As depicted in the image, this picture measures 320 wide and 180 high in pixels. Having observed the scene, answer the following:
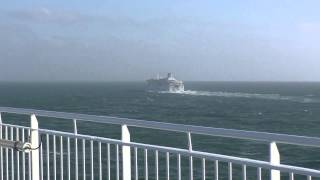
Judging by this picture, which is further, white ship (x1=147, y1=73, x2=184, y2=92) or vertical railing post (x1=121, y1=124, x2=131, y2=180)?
white ship (x1=147, y1=73, x2=184, y2=92)

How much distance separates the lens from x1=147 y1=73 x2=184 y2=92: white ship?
164125 millimetres

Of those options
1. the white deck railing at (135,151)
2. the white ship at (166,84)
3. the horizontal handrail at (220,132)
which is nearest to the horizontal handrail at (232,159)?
the white deck railing at (135,151)

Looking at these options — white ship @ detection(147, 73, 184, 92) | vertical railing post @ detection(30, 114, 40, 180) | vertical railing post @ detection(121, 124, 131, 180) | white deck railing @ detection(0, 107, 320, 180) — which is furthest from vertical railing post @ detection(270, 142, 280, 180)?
white ship @ detection(147, 73, 184, 92)

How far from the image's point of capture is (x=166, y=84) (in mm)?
166125

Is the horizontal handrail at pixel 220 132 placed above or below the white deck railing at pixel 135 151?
above

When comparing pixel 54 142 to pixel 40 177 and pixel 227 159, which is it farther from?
pixel 227 159

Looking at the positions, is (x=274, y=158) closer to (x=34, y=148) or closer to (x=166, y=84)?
(x=34, y=148)

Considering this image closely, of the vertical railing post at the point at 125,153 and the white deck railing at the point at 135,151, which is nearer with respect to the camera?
the white deck railing at the point at 135,151

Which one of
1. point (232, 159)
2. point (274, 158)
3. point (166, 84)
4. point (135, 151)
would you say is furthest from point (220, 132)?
point (166, 84)

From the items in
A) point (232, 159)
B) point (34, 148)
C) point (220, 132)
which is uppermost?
point (220, 132)

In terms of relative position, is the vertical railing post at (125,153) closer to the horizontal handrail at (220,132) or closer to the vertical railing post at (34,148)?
the horizontal handrail at (220,132)

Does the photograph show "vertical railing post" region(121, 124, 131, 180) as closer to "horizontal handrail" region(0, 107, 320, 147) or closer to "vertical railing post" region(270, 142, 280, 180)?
"horizontal handrail" region(0, 107, 320, 147)

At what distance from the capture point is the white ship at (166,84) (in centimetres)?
16412

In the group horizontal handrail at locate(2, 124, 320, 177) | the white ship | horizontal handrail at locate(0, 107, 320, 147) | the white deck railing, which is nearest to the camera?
horizontal handrail at locate(0, 107, 320, 147)
